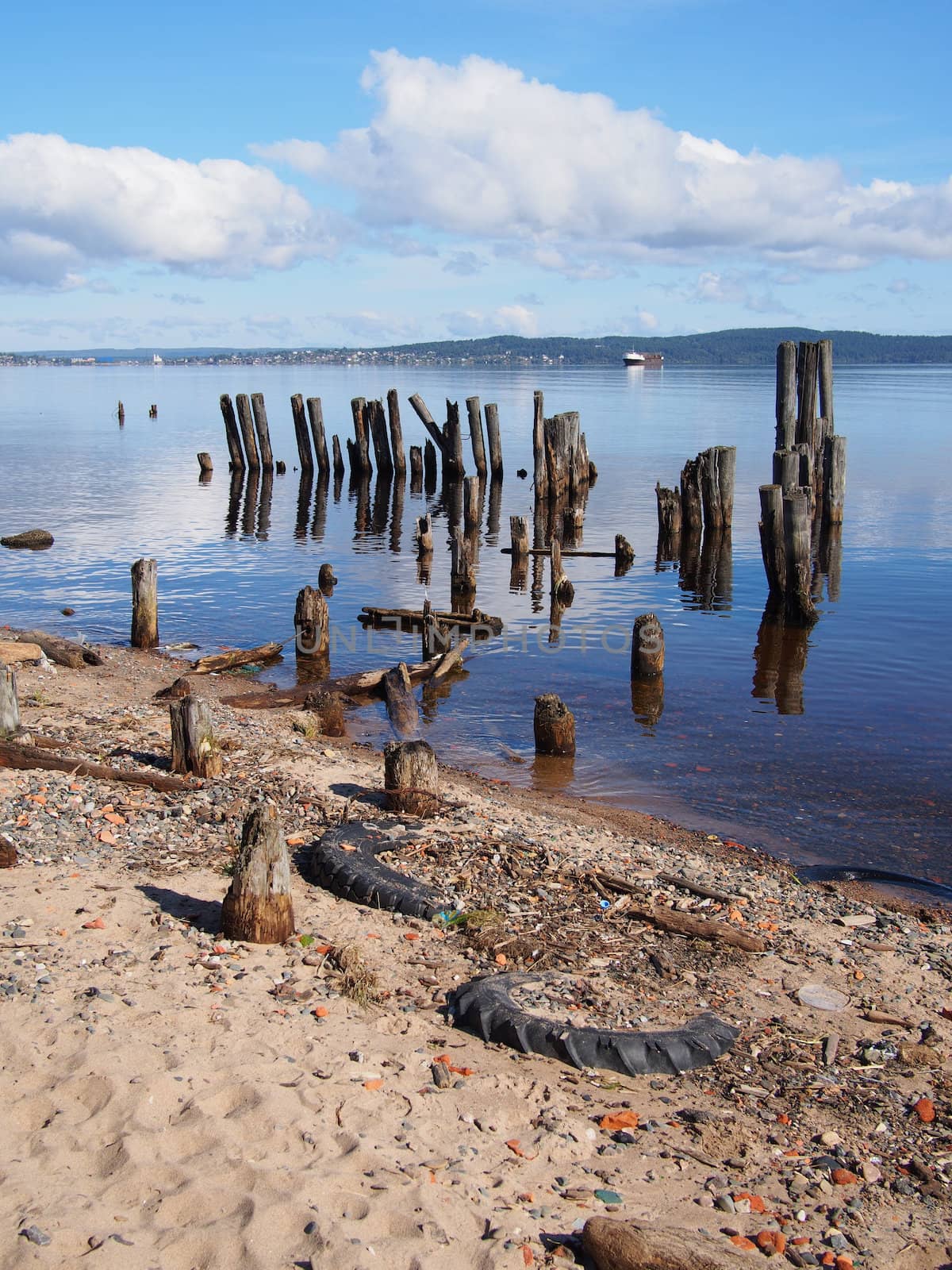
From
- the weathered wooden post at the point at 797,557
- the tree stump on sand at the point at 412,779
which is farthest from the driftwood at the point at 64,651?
the weathered wooden post at the point at 797,557

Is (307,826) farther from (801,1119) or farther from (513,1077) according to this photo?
(801,1119)

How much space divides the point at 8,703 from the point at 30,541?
18.6 meters

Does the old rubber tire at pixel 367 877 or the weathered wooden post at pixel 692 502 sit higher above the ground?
the weathered wooden post at pixel 692 502

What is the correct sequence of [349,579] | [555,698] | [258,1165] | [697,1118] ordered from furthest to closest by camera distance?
[349,579]
[555,698]
[697,1118]
[258,1165]

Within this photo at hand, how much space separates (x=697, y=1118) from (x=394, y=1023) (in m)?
1.72

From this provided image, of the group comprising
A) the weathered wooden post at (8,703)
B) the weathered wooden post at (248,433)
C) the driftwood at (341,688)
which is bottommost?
the driftwood at (341,688)

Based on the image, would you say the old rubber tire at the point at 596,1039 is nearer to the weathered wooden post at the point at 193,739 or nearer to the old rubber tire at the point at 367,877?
the old rubber tire at the point at 367,877

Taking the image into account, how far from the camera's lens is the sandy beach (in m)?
4.47

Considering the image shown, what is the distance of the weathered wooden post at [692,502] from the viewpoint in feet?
89.5

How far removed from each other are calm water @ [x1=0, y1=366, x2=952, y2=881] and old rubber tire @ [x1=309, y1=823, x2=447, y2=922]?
12.5 ft

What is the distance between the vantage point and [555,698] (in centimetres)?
1278

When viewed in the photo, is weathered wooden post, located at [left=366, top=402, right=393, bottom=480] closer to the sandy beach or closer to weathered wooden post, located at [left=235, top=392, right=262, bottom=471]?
weathered wooden post, located at [left=235, top=392, right=262, bottom=471]

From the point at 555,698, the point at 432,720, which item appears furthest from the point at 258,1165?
the point at 432,720

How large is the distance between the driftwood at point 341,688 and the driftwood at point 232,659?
117 cm
